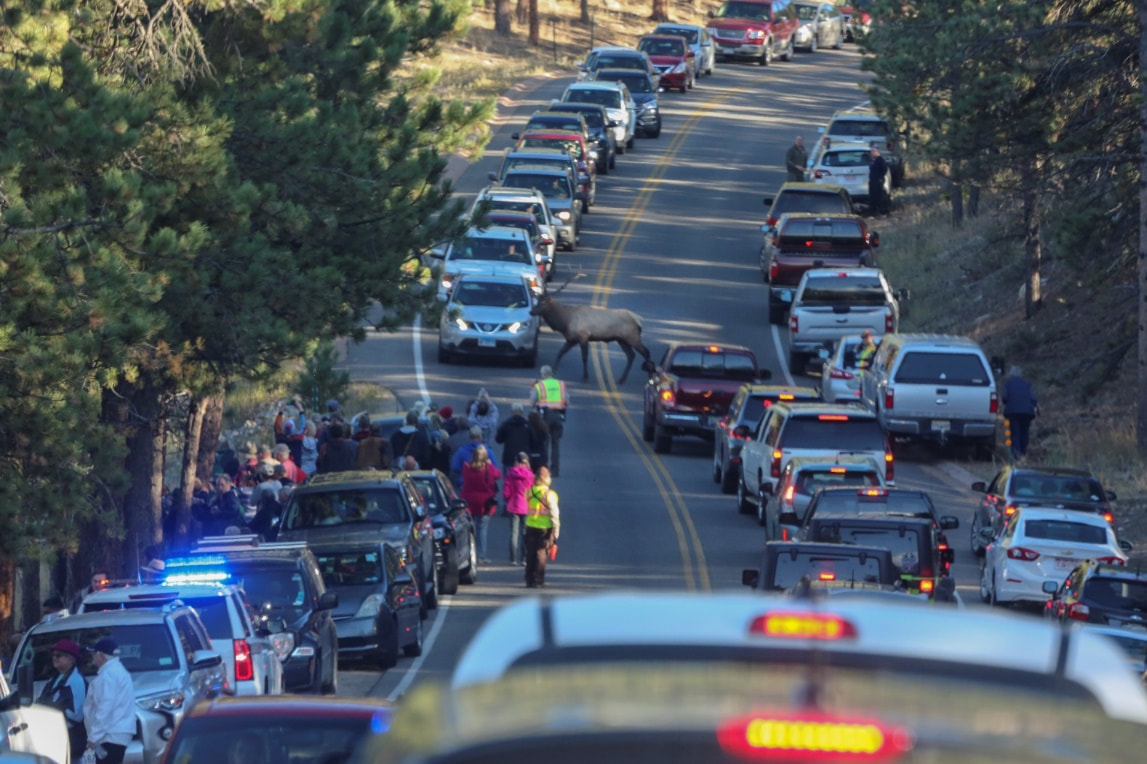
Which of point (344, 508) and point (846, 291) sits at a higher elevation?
point (846, 291)

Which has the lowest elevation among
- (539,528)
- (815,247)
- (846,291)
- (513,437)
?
(539,528)

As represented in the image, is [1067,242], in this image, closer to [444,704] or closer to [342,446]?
[342,446]

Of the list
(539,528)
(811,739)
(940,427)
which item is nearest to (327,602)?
(539,528)

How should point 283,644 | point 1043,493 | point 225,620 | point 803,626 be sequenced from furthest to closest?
point 1043,493 → point 283,644 → point 225,620 → point 803,626

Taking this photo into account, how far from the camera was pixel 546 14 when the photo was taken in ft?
298

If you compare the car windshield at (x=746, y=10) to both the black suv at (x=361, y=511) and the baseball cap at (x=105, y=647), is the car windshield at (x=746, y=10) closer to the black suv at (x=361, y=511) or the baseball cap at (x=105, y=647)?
the black suv at (x=361, y=511)

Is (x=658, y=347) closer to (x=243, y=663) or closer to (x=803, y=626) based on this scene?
(x=243, y=663)

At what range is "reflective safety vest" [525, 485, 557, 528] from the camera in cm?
2348

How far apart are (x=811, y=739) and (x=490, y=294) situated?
35.1 meters

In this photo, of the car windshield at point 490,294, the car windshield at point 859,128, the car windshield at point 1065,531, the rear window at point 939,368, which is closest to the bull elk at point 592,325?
the car windshield at point 490,294

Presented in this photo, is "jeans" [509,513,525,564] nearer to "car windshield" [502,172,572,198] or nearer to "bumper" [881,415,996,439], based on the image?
"bumper" [881,415,996,439]

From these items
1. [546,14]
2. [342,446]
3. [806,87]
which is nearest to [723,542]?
[342,446]

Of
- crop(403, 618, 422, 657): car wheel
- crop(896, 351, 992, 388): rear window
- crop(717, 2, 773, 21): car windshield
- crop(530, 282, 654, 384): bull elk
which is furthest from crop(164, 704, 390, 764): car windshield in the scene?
crop(717, 2, 773, 21): car windshield

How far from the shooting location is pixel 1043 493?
81.4ft
